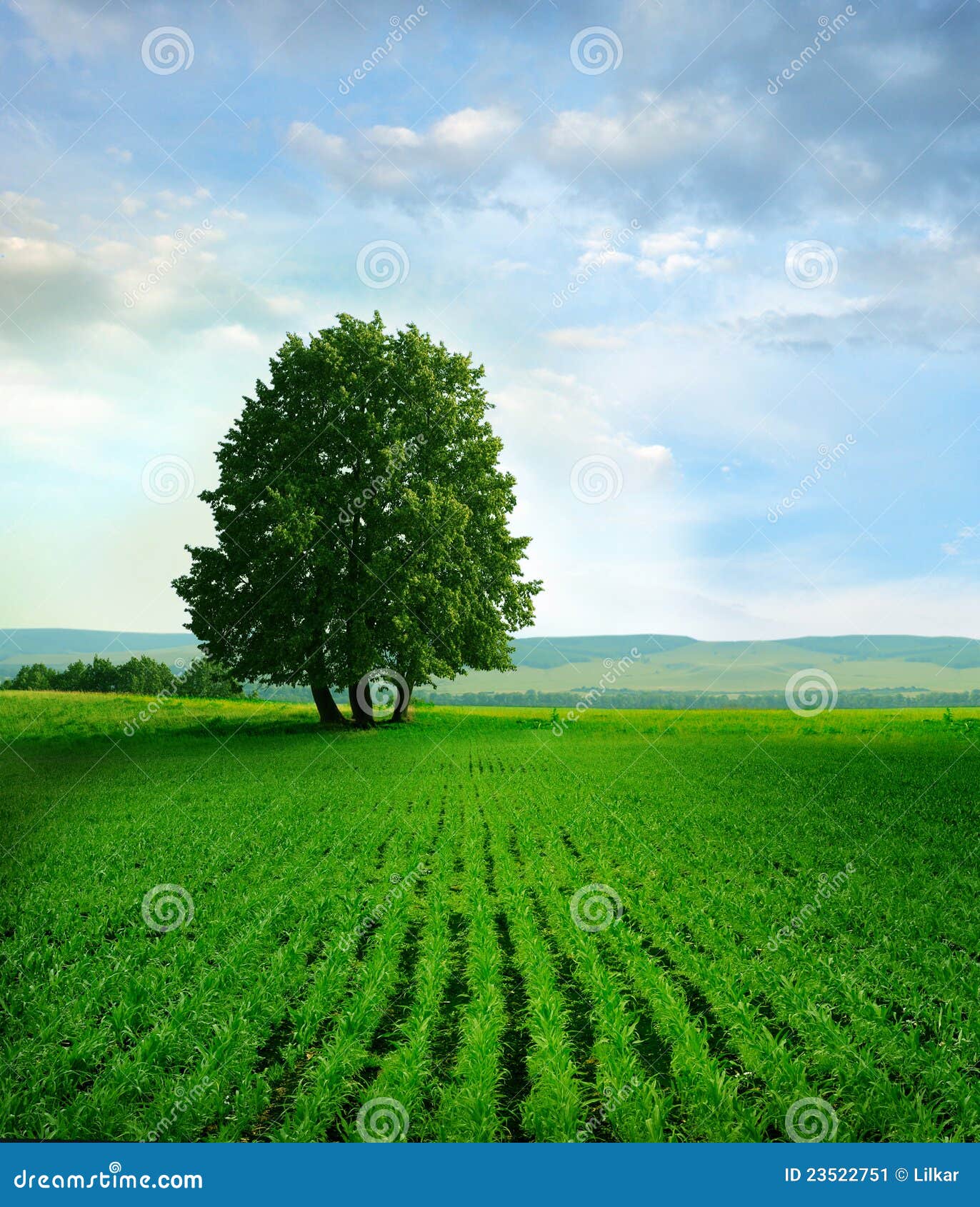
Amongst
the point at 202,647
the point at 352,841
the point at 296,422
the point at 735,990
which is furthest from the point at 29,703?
the point at 735,990

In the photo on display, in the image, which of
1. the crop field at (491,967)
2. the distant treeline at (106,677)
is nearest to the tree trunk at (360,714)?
the crop field at (491,967)

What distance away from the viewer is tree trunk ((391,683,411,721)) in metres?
44.7

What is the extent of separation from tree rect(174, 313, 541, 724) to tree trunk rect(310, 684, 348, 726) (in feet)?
0.31

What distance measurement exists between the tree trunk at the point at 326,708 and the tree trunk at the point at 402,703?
363cm

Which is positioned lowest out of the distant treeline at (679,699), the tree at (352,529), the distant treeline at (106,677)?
the distant treeline at (679,699)

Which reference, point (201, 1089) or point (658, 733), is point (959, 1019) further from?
point (658, 733)

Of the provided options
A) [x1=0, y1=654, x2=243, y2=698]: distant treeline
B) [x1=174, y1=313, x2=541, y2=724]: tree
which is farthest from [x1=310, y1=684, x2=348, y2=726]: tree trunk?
[x1=0, y1=654, x2=243, y2=698]: distant treeline

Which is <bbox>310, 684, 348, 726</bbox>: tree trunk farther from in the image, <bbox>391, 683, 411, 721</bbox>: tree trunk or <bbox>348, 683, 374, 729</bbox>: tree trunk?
<bbox>391, 683, 411, 721</bbox>: tree trunk

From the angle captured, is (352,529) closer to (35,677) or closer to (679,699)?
(35,677)

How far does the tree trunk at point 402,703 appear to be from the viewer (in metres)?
44.7

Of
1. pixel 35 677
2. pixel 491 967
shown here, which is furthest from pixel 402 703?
pixel 35 677

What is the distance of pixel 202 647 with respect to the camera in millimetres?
40000

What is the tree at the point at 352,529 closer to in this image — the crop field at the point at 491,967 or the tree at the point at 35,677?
the crop field at the point at 491,967

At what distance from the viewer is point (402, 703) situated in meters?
47.2
